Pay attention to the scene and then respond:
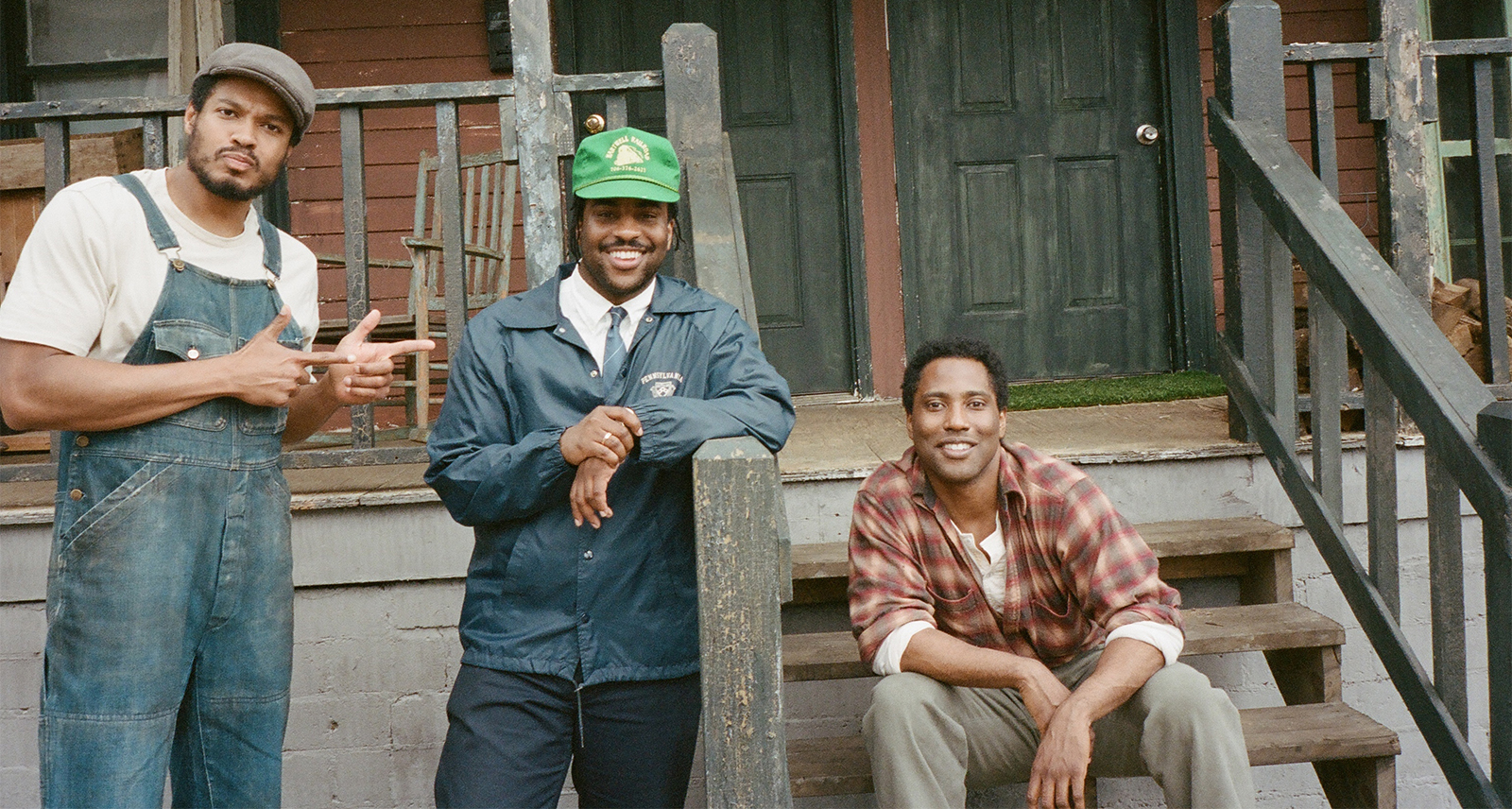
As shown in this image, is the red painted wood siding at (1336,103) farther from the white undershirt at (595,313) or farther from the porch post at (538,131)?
the white undershirt at (595,313)

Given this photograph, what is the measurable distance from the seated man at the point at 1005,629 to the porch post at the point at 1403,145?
131 centimetres

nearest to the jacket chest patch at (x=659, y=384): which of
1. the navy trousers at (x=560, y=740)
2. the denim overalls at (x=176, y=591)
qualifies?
the navy trousers at (x=560, y=740)

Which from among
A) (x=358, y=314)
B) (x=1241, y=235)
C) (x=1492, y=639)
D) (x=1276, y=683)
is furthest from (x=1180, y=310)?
(x=358, y=314)

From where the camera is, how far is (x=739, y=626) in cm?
170

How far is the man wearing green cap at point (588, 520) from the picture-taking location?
2.01 m

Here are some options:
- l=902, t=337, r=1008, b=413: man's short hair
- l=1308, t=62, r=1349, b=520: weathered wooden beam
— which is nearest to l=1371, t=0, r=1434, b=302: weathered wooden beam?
l=1308, t=62, r=1349, b=520: weathered wooden beam

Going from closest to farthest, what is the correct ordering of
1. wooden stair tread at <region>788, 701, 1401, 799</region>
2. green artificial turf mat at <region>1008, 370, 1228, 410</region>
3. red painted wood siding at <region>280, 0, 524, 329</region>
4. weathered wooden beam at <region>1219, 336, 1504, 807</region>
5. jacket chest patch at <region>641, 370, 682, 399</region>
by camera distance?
1. jacket chest patch at <region>641, 370, 682, 399</region>
2. weathered wooden beam at <region>1219, 336, 1504, 807</region>
3. wooden stair tread at <region>788, 701, 1401, 799</region>
4. green artificial turf mat at <region>1008, 370, 1228, 410</region>
5. red painted wood siding at <region>280, 0, 524, 329</region>

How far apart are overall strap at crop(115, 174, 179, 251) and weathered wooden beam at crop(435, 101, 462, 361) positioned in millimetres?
913

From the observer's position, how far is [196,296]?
196 centimetres

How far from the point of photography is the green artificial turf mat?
14.5 feet

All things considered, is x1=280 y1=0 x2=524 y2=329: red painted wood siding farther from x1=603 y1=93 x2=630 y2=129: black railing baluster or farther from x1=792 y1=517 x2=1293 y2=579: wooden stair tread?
x1=792 y1=517 x2=1293 y2=579: wooden stair tread

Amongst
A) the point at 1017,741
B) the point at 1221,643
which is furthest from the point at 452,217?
the point at 1221,643

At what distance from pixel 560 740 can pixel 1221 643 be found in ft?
5.11

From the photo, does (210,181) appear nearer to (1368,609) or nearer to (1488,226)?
(1368,609)
